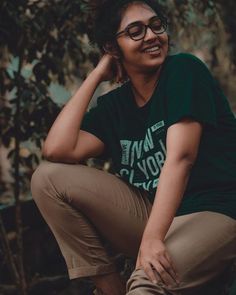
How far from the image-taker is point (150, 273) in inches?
86.0

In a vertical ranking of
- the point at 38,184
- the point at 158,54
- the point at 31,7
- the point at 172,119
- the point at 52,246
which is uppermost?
the point at 31,7

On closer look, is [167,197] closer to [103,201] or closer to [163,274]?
[163,274]

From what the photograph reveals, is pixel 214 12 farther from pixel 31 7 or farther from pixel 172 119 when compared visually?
pixel 172 119

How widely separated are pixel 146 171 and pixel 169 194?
1.38 feet

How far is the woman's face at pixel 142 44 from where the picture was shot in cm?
264

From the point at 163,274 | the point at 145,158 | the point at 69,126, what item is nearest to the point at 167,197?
the point at 163,274

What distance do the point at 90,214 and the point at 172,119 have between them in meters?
0.56

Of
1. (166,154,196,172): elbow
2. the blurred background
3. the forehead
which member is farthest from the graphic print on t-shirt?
the blurred background

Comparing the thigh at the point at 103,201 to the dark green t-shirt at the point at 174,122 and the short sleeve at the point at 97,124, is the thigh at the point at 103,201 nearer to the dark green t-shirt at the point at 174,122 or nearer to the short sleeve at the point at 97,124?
the dark green t-shirt at the point at 174,122

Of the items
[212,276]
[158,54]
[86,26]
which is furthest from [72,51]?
[212,276]

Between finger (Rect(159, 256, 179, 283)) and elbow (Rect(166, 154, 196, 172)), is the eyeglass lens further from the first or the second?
finger (Rect(159, 256, 179, 283))

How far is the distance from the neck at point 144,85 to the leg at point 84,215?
1.29 ft

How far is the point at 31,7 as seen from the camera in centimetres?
345

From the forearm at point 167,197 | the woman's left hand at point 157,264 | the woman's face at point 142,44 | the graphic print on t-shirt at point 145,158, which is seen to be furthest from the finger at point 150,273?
the woman's face at point 142,44
